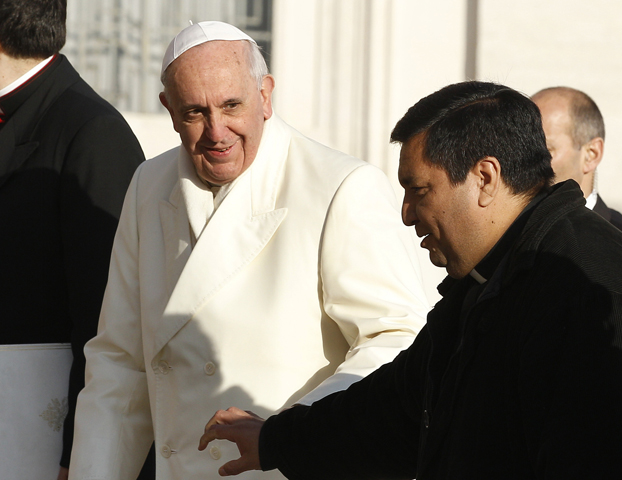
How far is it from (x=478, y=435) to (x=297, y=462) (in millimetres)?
724

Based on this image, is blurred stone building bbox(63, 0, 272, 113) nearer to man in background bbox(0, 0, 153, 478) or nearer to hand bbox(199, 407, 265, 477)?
man in background bbox(0, 0, 153, 478)

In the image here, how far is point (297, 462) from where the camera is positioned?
2.29 m

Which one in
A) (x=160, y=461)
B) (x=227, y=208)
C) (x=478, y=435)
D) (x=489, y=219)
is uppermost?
(x=489, y=219)

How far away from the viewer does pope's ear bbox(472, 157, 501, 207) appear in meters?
1.85

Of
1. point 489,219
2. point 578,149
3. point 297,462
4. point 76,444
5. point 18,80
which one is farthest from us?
point 578,149

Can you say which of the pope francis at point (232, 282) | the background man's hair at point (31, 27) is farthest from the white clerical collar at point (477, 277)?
the background man's hair at point (31, 27)

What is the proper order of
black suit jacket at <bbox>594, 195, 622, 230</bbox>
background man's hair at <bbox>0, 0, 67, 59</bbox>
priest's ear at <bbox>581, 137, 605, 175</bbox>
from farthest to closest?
priest's ear at <bbox>581, 137, 605, 175</bbox>
black suit jacket at <bbox>594, 195, 622, 230</bbox>
background man's hair at <bbox>0, 0, 67, 59</bbox>

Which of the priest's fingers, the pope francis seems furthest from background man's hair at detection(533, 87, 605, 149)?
the priest's fingers

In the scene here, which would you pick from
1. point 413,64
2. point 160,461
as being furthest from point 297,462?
point 413,64

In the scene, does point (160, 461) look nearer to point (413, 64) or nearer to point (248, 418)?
point (248, 418)

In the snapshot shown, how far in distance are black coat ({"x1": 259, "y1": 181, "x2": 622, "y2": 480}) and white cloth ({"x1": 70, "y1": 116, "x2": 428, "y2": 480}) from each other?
1.56 feet

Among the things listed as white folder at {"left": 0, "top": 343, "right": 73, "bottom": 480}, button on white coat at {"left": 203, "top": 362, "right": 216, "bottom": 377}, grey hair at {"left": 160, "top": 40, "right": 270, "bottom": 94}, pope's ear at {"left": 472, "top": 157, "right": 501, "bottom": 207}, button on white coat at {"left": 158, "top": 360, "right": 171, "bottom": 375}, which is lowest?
white folder at {"left": 0, "top": 343, "right": 73, "bottom": 480}

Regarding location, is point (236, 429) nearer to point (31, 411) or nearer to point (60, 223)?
point (31, 411)

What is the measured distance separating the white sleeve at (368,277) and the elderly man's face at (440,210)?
1.70ft
